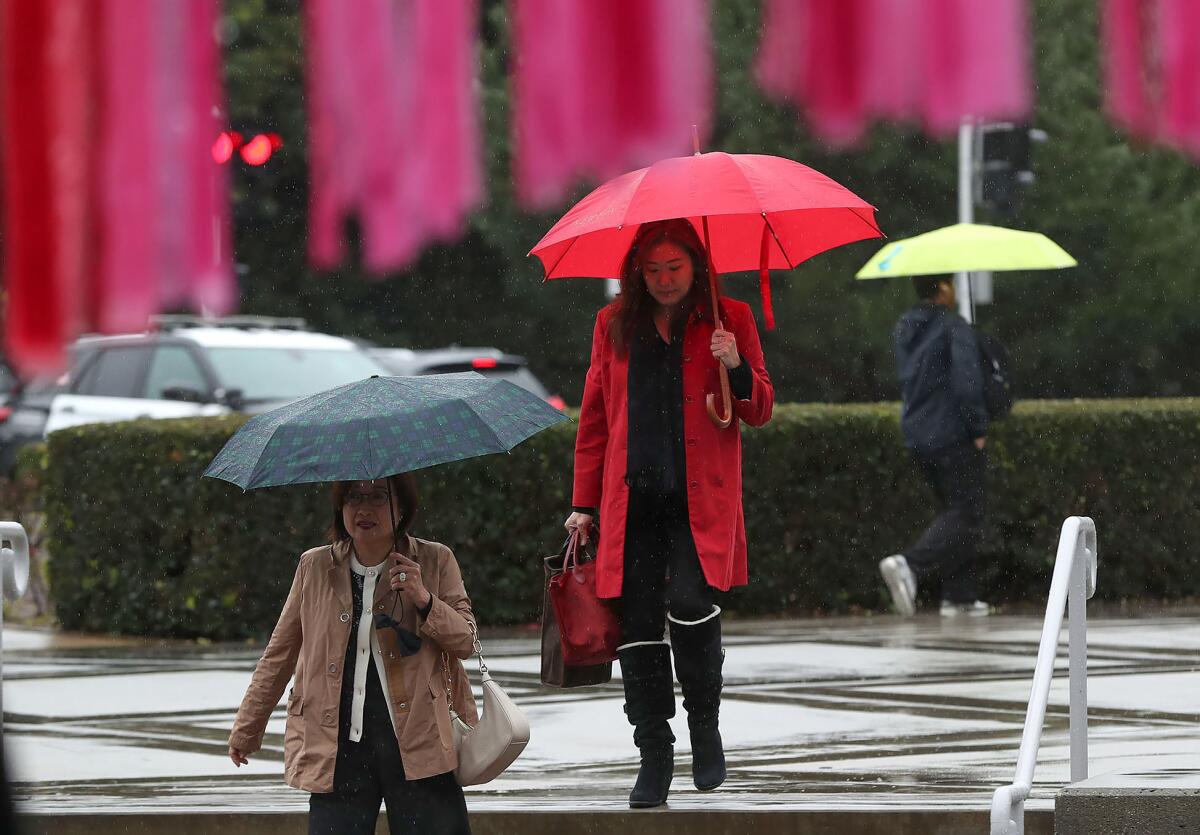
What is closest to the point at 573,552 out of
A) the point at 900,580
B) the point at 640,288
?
the point at 640,288

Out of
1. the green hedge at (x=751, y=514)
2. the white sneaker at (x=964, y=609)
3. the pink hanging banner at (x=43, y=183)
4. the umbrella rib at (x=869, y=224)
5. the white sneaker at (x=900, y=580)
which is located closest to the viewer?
the pink hanging banner at (x=43, y=183)

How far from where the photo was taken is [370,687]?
5535 millimetres

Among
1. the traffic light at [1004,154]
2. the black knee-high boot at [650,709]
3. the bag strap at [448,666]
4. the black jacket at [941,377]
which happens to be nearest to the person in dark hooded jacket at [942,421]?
the black jacket at [941,377]

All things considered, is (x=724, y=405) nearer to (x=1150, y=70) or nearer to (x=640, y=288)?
(x=640, y=288)

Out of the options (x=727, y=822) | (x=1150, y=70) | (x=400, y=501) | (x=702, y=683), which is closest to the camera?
(x=1150, y=70)

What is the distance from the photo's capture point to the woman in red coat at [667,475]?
6312 mm

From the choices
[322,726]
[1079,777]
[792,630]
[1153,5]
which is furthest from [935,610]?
[1153,5]

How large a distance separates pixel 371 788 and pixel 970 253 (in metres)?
7.44

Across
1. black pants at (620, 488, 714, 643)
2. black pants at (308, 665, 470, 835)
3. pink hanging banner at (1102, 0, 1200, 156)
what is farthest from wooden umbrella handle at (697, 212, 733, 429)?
pink hanging banner at (1102, 0, 1200, 156)

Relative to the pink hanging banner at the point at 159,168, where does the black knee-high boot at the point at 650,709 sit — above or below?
below

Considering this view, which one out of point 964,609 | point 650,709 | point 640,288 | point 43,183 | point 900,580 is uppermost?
point 43,183

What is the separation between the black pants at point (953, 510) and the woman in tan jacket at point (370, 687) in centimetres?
755

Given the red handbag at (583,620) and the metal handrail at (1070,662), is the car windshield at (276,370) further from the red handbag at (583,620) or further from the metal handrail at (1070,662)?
the metal handrail at (1070,662)

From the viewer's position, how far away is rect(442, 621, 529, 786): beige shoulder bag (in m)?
5.58
